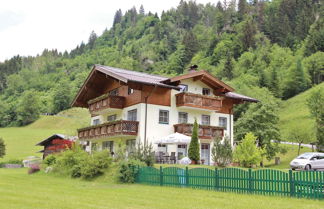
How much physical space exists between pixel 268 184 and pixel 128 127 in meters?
17.8

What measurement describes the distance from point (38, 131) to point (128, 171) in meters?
77.8

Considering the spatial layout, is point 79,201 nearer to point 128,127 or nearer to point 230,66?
point 128,127

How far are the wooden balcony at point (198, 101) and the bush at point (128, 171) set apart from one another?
11922 mm

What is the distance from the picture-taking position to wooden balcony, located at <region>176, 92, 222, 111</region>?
104 feet

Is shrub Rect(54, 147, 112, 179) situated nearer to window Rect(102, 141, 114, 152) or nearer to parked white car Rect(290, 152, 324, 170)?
window Rect(102, 141, 114, 152)

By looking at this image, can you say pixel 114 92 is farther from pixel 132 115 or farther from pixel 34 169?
pixel 34 169

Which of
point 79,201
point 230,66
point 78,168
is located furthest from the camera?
point 230,66

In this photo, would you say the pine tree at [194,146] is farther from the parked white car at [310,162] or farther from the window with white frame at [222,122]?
the window with white frame at [222,122]

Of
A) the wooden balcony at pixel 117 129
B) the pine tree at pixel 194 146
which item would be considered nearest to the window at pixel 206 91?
the wooden balcony at pixel 117 129

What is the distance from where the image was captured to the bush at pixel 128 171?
20.7m

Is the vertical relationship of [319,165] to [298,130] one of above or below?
below

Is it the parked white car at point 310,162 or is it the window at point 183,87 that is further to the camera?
the window at point 183,87

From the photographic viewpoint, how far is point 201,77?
33438mm

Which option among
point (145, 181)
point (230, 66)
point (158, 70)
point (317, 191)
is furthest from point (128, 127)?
point (158, 70)
